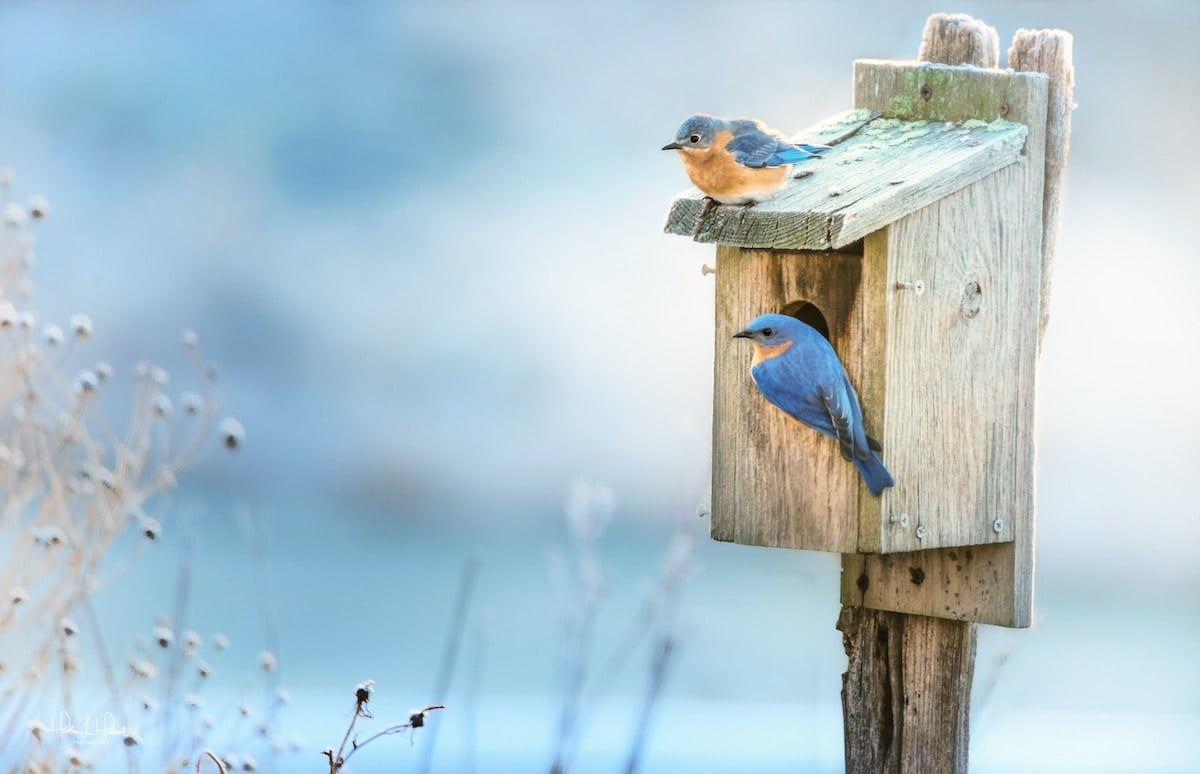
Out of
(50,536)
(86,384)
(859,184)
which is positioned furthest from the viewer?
(86,384)

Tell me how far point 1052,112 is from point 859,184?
699mm

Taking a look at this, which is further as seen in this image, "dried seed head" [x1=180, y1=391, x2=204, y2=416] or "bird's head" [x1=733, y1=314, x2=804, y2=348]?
"dried seed head" [x1=180, y1=391, x2=204, y2=416]

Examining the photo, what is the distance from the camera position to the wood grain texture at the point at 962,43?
4.07 metres

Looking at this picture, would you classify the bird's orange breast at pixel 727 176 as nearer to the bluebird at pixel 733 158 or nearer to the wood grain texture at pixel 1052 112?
the bluebird at pixel 733 158

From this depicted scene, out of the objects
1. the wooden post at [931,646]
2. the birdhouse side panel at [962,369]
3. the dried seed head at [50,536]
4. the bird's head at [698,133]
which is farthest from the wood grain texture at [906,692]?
the dried seed head at [50,536]

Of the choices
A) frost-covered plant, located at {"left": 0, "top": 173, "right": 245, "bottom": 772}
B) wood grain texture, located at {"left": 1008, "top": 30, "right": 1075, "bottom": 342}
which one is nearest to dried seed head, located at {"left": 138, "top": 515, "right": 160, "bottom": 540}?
frost-covered plant, located at {"left": 0, "top": 173, "right": 245, "bottom": 772}

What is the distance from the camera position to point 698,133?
3.60 m

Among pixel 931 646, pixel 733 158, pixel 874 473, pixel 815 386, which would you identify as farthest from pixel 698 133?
pixel 931 646

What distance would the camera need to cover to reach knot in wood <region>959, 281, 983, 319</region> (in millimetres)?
3693

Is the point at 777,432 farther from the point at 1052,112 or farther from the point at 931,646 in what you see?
the point at 1052,112

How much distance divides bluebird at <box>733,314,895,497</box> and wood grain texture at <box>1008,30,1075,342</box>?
0.80m

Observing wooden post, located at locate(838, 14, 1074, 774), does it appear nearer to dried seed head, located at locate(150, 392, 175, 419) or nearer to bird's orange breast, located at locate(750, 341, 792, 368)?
bird's orange breast, located at locate(750, 341, 792, 368)

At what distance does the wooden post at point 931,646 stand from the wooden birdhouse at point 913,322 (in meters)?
0.06

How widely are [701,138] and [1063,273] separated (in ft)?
20.5
